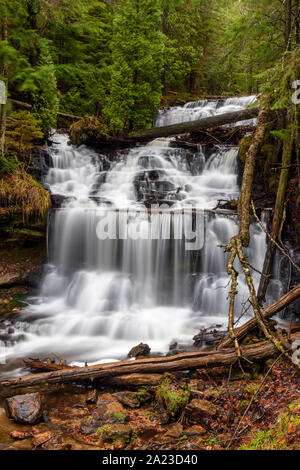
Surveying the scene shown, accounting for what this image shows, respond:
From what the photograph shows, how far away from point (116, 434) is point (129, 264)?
17.9 ft

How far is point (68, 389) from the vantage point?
469 cm

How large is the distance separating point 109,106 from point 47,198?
6.12 metres

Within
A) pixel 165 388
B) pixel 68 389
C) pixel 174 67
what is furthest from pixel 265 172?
pixel 174 67

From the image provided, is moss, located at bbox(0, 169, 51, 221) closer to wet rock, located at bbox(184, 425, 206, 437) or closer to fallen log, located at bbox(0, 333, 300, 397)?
fallen log, located at bbox(0, 333, 300, 397)

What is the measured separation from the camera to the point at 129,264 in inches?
350

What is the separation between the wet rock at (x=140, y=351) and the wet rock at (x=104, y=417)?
55.2 inches

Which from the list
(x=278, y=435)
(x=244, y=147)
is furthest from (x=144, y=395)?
(x=244, y=147)

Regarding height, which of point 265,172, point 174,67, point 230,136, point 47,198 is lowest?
point 47,198

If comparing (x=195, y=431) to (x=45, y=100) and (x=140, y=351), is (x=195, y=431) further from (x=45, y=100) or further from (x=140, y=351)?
(x=45, y=100)

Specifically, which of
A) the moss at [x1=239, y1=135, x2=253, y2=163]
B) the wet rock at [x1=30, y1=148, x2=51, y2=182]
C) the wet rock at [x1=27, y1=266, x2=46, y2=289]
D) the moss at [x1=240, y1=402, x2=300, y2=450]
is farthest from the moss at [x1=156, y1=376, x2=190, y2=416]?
the wet rock at [x1=30, y1=148, x2=51, y2=182]

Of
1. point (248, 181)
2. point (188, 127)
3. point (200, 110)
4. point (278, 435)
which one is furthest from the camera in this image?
point (200, 110)

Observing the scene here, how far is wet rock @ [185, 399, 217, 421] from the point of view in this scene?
12.7 feet

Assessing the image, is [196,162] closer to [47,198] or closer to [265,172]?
[265,172]

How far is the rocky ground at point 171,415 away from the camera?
3.43m
